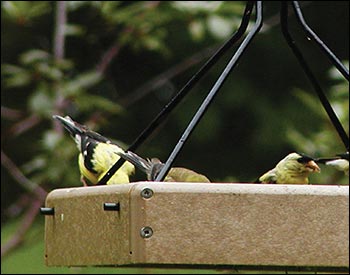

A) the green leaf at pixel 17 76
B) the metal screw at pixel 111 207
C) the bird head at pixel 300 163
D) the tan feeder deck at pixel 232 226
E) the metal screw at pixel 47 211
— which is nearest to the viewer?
the tan feeder deck at pixel 232 226

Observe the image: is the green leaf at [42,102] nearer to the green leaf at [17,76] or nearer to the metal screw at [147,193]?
the green leaf at [17,76]

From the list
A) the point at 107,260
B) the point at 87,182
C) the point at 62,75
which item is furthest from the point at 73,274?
the point at 107,260

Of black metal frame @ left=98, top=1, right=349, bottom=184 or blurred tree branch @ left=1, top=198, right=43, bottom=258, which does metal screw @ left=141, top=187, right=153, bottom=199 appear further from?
blurred tree branch @ left=1, top=198, right=43, bottom=258

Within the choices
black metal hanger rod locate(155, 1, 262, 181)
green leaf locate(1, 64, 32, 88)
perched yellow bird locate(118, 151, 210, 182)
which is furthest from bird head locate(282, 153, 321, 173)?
green leaf locate(1, 64, 32, 88)

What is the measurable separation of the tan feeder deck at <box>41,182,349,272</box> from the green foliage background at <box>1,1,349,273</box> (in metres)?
1.96

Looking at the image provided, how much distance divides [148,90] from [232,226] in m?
3.12

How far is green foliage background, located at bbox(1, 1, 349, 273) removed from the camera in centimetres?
466

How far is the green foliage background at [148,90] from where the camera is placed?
183 inches

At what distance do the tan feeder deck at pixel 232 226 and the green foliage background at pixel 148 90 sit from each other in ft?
6.43

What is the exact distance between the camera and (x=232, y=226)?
211 cm

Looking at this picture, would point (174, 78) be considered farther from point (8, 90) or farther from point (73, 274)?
point (73, 274)

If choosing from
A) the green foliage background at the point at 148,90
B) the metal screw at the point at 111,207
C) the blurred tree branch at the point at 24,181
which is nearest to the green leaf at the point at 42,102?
the green foliage background at the point at 148,90

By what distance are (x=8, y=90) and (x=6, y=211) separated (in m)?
0.60

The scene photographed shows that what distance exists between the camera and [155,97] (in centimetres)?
574
